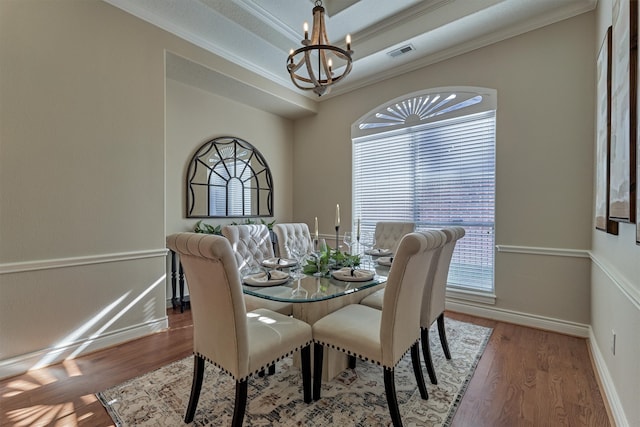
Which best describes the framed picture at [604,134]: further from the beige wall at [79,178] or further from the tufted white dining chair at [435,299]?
the beige wall at [79,178]

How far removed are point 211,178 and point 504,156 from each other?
3.45m

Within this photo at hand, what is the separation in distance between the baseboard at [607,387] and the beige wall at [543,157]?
55 cm

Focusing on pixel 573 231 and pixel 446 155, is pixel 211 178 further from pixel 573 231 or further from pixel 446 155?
pixel 573 231

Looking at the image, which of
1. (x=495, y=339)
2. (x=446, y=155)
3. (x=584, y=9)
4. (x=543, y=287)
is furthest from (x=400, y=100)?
(x=495, y=339)

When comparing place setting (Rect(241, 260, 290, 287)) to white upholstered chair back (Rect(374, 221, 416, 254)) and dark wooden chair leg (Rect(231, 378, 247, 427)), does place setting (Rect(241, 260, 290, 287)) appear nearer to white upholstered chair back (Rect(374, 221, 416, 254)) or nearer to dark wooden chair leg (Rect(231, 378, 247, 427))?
dark wooden chair leg (Rect(231, 378, 247, 427))

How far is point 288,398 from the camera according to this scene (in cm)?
179

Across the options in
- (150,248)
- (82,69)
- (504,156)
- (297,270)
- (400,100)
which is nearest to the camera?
(297,270)

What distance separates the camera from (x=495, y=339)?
263 cm

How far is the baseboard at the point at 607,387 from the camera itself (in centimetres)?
153

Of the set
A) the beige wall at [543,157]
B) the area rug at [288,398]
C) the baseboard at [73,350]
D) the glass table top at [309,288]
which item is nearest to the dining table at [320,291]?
the glass table top at [309,288]

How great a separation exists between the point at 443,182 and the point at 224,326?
302 cm

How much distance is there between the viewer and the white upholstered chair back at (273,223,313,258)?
2963mm

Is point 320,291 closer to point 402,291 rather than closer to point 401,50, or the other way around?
point 402,291

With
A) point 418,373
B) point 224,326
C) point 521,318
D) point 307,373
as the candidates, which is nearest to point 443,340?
point 418,373
